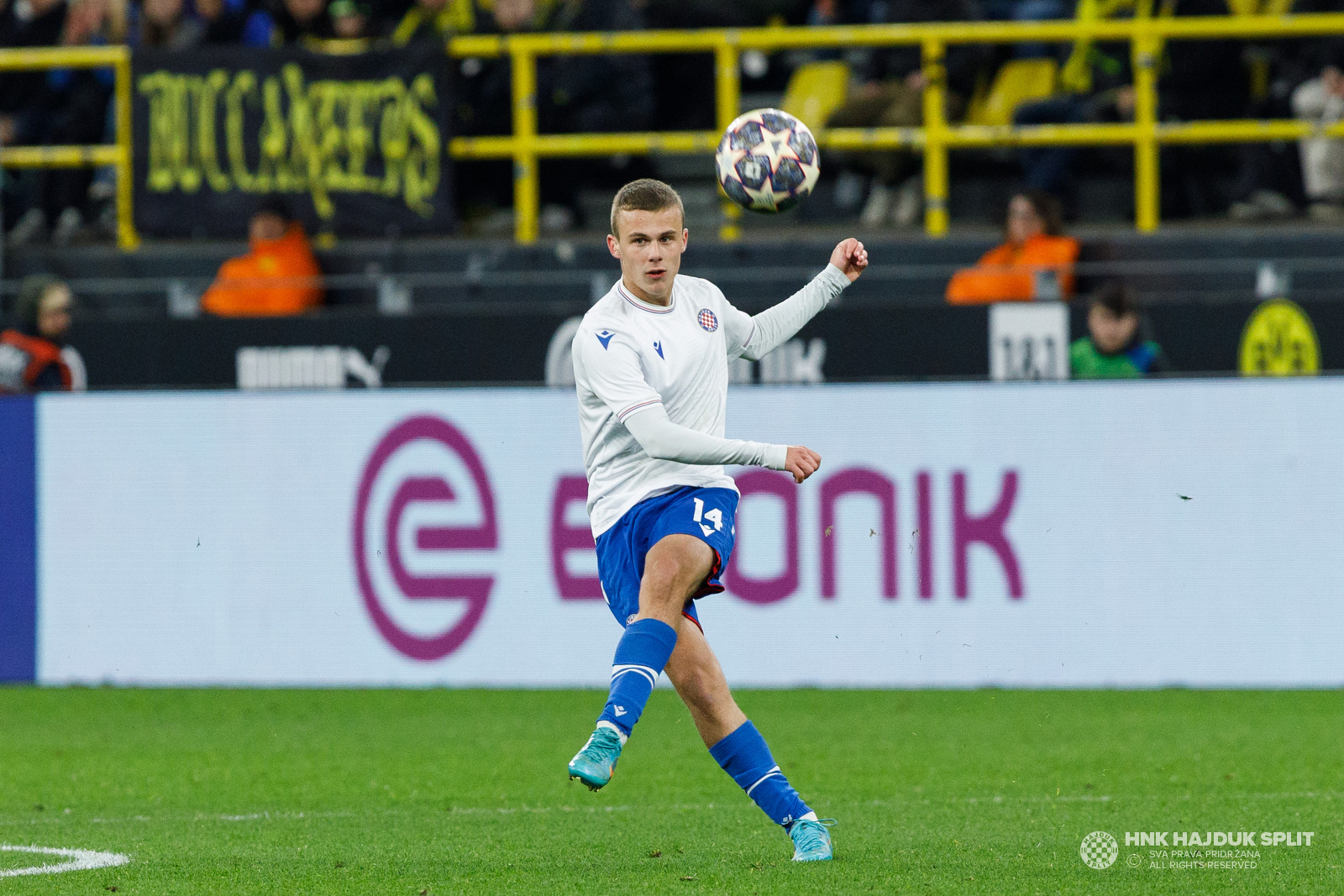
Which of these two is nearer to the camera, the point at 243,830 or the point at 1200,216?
the point at 243,830

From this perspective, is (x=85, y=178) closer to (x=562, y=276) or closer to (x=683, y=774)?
(x=562, y=276)

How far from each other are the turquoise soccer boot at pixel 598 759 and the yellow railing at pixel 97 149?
8.85 meters

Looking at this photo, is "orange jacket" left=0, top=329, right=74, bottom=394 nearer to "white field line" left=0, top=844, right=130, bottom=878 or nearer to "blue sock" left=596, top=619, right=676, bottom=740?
"white field line" left=0, top=844, right=130, bottom=878

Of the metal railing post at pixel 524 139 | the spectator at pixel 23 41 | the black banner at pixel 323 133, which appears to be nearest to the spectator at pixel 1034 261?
the metal railing post at pixel 524 139

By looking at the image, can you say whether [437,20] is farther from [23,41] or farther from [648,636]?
[648,636]

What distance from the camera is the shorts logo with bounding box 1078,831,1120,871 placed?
5.73 metres

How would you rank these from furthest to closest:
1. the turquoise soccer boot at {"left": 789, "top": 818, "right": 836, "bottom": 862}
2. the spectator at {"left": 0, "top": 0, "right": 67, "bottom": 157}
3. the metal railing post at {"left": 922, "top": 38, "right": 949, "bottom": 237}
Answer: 1. the spectator at {"left": 0, "top": 0, "right": 67, "bottom": 157}
2. the metal railing post at {"left": 922, "top": 38, "right": 949, "bottom": 237}
3. the turquoise soccer boot at {"left": 789, "top": 818, "right": 836, "bottom": 862}

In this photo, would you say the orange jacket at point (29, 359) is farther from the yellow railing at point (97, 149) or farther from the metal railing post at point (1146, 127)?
the metal railing post at point (1146, 127)

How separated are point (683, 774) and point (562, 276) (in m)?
5.07

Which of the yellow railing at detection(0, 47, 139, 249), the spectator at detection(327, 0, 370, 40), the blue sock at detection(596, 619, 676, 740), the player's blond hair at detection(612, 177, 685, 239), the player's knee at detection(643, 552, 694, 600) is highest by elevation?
the spectator at detection(327, 0, 370, 40)

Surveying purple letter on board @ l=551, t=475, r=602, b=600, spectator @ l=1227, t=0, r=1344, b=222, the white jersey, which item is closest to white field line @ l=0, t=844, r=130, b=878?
the white jersey

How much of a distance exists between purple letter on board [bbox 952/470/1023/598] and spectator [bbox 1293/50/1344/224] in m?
3.51

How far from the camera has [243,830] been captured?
21.9 ft

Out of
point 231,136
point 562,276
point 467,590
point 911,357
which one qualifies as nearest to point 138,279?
point 231,136
